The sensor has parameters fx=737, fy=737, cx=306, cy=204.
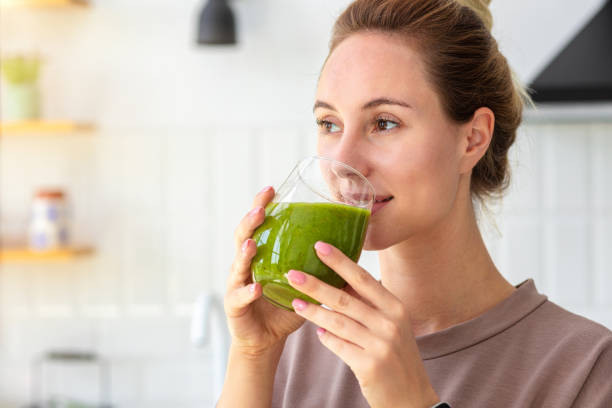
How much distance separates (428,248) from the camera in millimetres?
1246

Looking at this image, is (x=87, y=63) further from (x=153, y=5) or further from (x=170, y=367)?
(x=170, y=367)

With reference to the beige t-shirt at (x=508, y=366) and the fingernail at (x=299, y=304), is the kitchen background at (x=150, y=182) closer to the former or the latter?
the beige t-shirt at (x=508, y=366)

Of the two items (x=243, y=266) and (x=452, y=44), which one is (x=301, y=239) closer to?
(x=243, y=266)

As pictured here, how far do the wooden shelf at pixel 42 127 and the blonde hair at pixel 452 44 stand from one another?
5.52ft

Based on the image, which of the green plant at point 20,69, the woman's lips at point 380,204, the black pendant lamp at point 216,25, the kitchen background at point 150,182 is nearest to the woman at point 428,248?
the woman's lips at point 380,204

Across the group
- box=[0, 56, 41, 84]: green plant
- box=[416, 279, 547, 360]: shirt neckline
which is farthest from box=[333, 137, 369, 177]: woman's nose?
box=[0, 56, 41, 84]: green plant

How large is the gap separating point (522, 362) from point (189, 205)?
6.11 ft

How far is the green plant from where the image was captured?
2719 mm

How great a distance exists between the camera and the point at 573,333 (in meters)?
1.13

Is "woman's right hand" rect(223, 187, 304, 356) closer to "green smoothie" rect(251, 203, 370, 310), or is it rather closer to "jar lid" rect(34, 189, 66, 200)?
"green smoothie" rect(251, 203, 370, 310)

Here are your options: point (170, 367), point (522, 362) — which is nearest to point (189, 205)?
point (170, 367)

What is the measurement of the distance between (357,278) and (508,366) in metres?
0.41

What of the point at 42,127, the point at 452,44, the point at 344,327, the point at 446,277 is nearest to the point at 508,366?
the point at 446,277

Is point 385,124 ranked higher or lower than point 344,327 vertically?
higher
